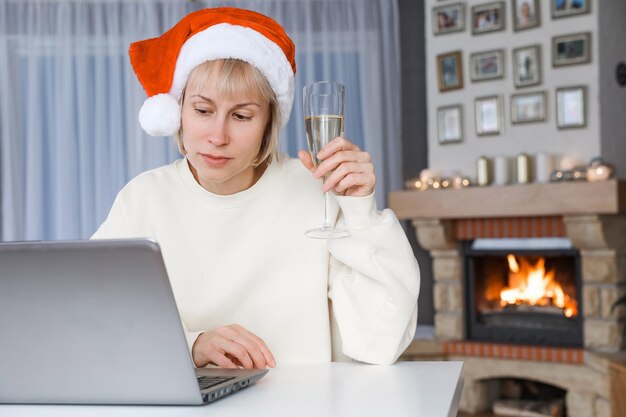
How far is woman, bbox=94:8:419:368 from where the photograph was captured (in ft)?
5.15

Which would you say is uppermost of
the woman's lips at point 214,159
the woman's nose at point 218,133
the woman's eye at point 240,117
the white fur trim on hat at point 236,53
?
the white fur trim on hat at point 236,53

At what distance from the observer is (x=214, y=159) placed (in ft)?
5.16

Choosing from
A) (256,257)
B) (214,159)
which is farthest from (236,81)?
(256,257)

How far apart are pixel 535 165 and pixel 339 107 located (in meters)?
3.12

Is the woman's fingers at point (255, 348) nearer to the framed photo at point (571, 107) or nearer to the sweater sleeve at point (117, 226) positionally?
the sweater sleeve at point (117, 226)

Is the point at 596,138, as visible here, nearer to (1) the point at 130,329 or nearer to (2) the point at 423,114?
(2) the point at 423,114

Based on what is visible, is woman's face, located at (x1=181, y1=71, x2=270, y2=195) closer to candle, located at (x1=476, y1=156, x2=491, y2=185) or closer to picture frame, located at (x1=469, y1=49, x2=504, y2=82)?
candle, located at (x1=476, y1=156, x2=491, y2=185)

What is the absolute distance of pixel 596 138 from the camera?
402 centimetres

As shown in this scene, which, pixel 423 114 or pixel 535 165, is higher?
pixel 423 114

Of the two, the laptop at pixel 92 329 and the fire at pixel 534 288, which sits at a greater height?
the laptop at pixel 92 329

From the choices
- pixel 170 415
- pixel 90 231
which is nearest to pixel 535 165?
pixel 90 231

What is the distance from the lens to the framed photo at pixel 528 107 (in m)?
4.21

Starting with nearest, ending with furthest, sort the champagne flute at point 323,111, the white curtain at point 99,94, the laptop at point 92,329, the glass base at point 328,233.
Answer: the laptop at point 92,329
the champagne flute at point 323,111
the glass base at point 328,233
the white curtain at point 99,94

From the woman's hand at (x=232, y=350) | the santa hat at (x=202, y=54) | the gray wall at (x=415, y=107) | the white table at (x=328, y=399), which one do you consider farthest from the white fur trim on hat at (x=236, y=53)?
the gray wall at (x=415, y=107)
